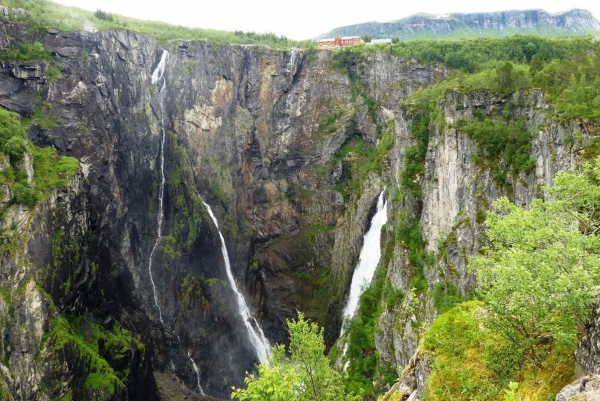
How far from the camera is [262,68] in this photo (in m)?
63.7

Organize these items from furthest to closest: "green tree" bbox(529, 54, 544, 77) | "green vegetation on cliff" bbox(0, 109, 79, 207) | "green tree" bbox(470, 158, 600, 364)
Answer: "green vegetation on cliff" bbox(0, 109, 79, 207) < "green tree" bbox(529, 54, 544, 77) < "green tree" bbox(470, 158, 600, 364)

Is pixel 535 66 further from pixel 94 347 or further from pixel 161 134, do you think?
pixel 161 134

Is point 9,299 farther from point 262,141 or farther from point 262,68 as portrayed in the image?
point 262,68

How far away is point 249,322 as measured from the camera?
5303cm

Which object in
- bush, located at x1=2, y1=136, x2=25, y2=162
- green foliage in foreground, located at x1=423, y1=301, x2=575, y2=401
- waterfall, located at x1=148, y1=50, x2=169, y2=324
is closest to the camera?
green foliage in foreground, located at x1=423, y1=301, x2=575, y2=401

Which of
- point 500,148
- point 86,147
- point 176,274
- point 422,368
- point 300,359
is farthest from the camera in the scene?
point 176,274

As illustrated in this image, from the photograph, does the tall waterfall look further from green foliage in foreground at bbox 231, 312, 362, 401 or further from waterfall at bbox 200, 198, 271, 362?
green foliage in foreground at bbox 231, 312, 362, 401

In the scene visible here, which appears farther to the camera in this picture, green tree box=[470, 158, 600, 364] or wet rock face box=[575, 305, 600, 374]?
green tree box=[470, 158, 600, 364]

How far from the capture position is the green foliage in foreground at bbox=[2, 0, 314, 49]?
1972 inches


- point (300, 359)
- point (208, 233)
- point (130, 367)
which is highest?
point (300, 359)

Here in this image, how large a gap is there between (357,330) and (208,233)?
25.3 meters

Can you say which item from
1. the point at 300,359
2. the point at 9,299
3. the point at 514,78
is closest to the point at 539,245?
the point at 300,359

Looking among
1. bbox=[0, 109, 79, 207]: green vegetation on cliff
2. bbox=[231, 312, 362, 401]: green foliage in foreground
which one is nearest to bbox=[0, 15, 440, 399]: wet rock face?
bbox=[0, 109, 79, 207]: green vegetation on cliff

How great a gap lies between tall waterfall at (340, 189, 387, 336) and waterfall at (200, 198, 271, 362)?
10.6m
